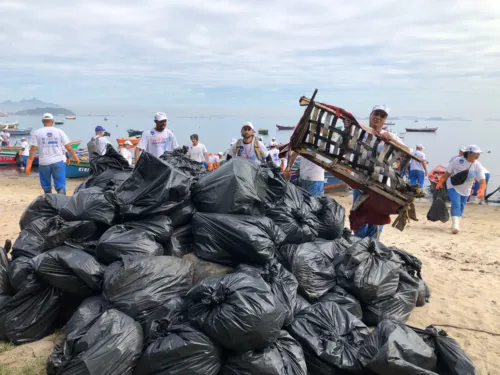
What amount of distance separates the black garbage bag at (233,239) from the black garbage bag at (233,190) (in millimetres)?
112

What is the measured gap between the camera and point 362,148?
3305mm

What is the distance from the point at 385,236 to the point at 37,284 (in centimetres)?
517

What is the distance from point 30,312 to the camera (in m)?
2.80

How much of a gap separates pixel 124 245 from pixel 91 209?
526mm

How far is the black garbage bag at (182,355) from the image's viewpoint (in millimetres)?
2189

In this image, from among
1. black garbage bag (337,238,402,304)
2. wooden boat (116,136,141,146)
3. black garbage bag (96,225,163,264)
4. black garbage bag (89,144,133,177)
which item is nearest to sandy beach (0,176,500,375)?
black garbage bag (337,238,402,304)

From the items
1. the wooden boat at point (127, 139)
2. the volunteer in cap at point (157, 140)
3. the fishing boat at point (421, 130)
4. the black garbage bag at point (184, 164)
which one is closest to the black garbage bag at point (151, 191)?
the black garbage bag at point (184, 164)

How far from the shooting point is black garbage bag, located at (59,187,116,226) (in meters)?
3.14

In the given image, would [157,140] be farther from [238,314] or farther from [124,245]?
[238,314]

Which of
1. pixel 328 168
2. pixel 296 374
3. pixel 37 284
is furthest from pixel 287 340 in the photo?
pixel 37 284

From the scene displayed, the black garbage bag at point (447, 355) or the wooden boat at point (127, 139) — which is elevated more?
the black garbage bag at point (447, 355)

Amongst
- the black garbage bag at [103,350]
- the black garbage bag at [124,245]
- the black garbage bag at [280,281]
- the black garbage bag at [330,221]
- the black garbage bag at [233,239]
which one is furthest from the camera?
the black garbage bag at [330,221]

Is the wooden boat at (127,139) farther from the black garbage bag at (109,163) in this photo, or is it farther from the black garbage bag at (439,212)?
the black garbage bag at (439,212)

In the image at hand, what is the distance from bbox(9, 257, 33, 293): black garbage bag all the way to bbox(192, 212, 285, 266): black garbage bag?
122 centimetres
